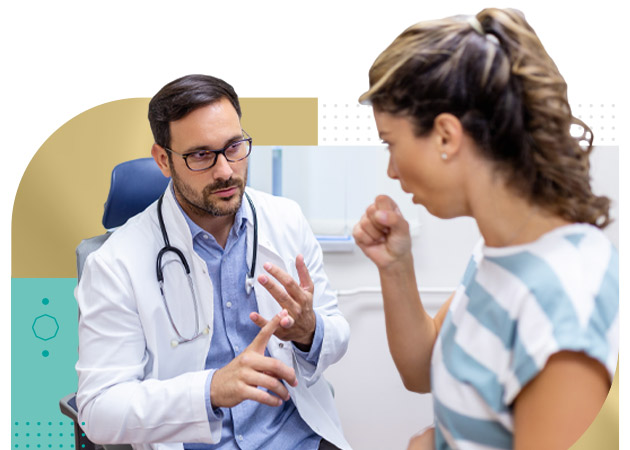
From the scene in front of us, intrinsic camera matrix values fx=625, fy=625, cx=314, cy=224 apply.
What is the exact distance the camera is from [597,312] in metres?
0.87

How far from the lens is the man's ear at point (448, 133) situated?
3.02 ft

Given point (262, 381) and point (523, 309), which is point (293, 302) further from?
point (523, 309)

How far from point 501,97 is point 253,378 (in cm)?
77

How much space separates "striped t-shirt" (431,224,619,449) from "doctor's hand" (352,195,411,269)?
6.2 inches

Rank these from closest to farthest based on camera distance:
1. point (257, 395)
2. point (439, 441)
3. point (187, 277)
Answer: point (439, 441)
point (257, 395)
point (187, 277)

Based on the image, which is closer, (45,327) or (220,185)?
(220,185)

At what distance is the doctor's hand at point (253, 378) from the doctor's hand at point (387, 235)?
0.36 m

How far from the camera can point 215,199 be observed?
5.21 ft

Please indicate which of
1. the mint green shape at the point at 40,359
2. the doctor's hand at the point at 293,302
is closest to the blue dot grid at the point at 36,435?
the mint green shape at the point at 40,359

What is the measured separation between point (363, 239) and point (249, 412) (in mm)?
727

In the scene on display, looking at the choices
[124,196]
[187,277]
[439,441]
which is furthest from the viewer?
[124,196]

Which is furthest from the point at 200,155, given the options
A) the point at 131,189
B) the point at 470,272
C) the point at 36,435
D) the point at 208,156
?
the point at 36,435

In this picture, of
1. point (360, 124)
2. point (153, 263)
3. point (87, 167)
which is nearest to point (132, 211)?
point (153, 263)

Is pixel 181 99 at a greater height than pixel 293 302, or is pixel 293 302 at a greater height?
pixel 181 99
